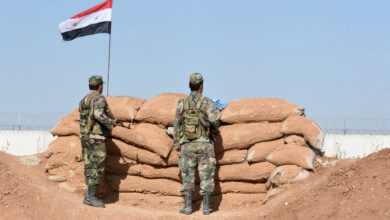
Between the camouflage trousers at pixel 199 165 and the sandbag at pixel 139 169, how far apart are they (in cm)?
59

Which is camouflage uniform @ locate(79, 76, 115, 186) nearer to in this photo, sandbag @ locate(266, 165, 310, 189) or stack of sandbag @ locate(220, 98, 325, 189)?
stack of sandbag @ locate(220, 98, 325, 189)

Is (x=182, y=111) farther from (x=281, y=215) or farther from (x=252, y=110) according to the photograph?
(x=281, y=215)

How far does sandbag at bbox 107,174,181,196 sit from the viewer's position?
8.38 metres

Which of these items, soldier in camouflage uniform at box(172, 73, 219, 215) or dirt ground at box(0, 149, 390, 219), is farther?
soldier in camouflage uniform at box(172, 73, 219, 215)

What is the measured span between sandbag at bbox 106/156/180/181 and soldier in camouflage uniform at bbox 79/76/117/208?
23.4 inches

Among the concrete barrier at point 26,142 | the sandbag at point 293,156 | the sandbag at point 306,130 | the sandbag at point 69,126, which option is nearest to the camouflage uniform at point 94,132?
the sandbag at point 69,126

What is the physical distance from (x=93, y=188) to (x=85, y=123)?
98cm

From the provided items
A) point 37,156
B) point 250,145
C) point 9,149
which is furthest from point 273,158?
point 9,149

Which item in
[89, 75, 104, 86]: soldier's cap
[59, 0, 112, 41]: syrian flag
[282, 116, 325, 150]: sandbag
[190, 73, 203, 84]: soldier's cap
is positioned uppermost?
[59, 0, 112, 41]: syrian flag

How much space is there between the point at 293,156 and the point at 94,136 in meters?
2.98

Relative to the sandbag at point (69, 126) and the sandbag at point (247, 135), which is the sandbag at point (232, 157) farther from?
the sandbag at point (69, 126)

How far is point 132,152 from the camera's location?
8383 mm

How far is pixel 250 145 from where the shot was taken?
8266 millimetres

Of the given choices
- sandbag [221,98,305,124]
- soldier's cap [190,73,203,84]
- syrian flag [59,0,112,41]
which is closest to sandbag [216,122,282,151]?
sandbag [221,98,305,124]
